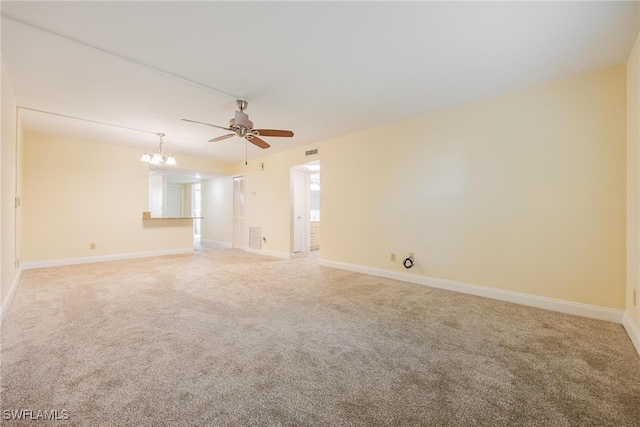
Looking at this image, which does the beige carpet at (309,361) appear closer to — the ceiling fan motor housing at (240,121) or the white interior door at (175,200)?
the ceiling fan motor housing at (240,121)

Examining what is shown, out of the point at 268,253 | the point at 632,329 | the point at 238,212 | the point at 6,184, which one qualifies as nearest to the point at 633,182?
the point at 632,329

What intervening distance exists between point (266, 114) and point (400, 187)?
233cm

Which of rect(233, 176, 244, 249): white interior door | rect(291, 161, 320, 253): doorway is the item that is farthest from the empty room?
rect(233, 176, 244, 249): white interior door

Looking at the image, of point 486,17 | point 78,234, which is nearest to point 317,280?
point 486,17

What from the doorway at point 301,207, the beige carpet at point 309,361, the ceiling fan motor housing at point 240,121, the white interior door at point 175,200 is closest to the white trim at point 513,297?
the beige carpet at point 309,361

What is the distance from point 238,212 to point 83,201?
3.35 m

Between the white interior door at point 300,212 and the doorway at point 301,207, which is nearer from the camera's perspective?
the doorway at point 301,207

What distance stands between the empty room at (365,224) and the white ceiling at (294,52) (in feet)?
0.07

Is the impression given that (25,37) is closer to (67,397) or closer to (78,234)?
(67,397)

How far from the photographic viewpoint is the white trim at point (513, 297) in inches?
103

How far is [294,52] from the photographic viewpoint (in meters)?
2.33

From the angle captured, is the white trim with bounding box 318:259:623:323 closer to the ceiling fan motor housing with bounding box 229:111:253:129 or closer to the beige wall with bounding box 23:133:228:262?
the ceiling fan motor housing with bounding box 229:111:253:129

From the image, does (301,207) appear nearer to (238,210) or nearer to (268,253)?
(268,253)

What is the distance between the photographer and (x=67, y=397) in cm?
148
